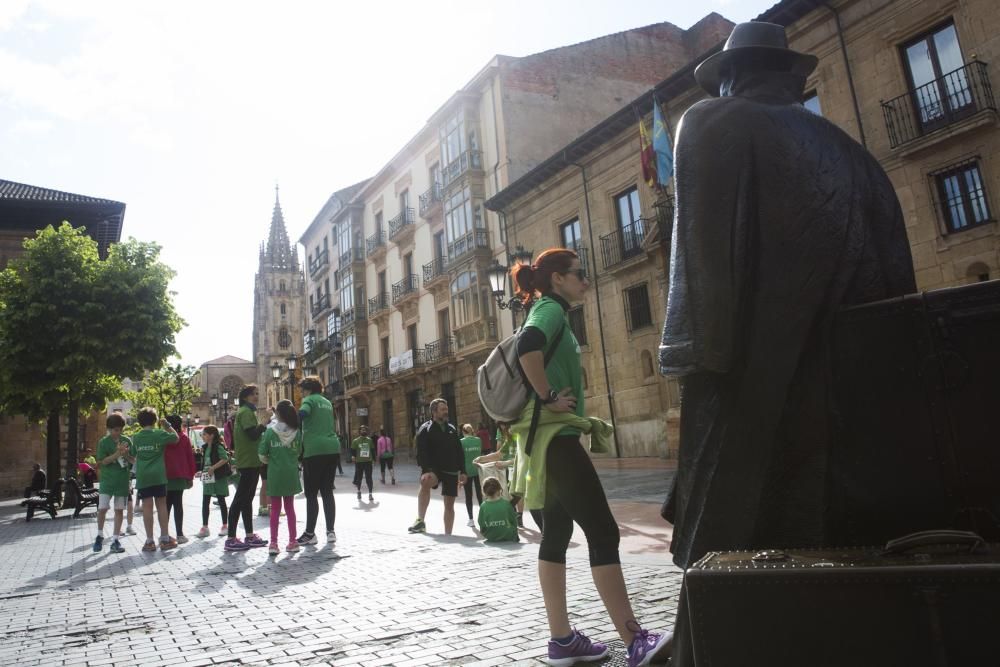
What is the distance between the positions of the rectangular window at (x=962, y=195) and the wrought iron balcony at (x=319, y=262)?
3890cm

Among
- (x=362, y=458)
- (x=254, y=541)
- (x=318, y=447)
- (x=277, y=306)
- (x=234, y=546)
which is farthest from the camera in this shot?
(x=277, y=306)

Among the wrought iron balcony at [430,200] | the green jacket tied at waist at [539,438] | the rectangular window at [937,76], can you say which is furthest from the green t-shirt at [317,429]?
the wrought iron balcony at [430,200]

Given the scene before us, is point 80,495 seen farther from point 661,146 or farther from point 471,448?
point 661,146

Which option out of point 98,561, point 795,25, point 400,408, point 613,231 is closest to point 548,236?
point 613,231

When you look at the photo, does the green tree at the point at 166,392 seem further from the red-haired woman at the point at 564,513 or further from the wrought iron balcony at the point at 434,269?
the red-haired woman at the point at 564,513

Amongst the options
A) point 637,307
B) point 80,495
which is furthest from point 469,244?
point 80,495

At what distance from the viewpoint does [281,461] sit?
24.2 ft

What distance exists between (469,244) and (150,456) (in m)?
20.2

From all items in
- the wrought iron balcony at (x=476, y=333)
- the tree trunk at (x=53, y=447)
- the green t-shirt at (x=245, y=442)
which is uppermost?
the wrought iron balcony at (x=476, y=333)

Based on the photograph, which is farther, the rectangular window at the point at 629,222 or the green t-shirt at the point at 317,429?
the rectangular window at the point at 629,222

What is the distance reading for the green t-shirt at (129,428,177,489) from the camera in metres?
8.13

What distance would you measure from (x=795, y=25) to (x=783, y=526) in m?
17.2

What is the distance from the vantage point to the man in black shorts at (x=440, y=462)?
828 cm

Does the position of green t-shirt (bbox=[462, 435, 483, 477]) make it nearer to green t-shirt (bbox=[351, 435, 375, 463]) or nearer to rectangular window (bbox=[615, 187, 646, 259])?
green t-shirt (bbox=[351, 435, 375, 463])
